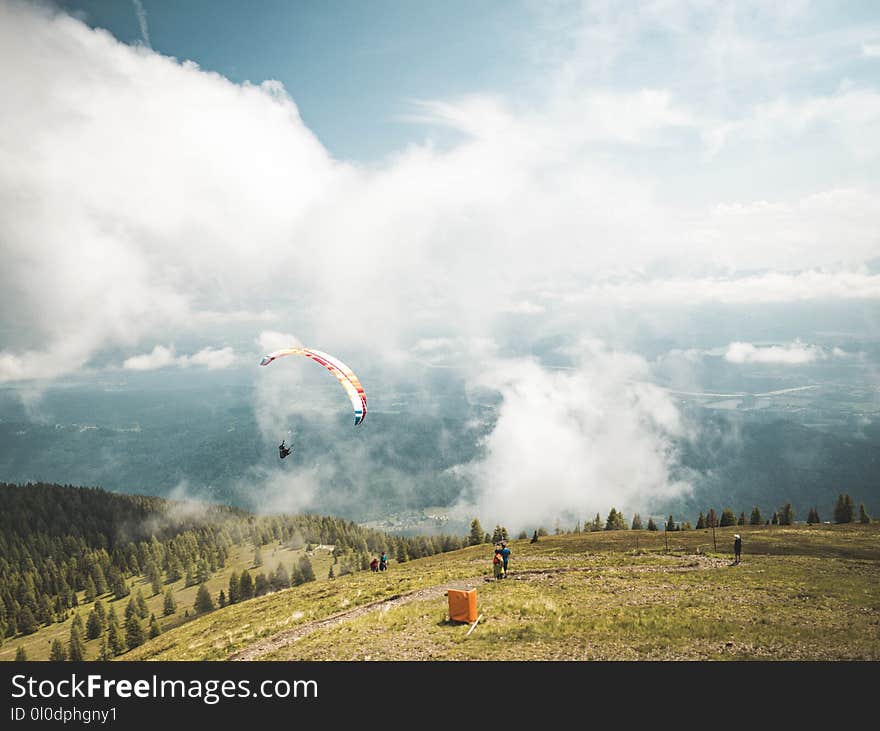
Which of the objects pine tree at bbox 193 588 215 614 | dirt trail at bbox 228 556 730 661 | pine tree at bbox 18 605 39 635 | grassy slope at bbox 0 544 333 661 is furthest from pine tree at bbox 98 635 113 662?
dirt trail at bbox 228 556 730 661

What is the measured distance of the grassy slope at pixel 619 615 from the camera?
780 inches

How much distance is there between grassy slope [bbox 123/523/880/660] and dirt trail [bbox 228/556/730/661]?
1.57 feet

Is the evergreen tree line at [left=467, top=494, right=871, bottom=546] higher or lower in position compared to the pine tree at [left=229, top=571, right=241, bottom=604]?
higher

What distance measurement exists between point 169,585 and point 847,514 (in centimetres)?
23732

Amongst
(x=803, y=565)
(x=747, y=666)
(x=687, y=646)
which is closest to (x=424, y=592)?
(x=687, y=646)

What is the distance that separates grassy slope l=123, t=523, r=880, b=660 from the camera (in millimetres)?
19812

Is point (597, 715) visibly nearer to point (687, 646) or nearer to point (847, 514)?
point (687, 646)

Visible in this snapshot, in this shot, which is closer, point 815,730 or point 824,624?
point 815,730

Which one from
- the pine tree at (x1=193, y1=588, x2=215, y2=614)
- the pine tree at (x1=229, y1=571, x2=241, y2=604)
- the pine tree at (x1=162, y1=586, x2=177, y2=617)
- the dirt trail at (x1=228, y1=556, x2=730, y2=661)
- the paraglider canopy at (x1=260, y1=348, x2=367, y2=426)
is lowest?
the pine tree at (x1=162, y1=586, x2=177, y2=617)

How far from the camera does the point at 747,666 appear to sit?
17.2 metres

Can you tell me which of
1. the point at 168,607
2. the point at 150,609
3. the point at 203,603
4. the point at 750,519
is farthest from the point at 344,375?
the point at 150,609

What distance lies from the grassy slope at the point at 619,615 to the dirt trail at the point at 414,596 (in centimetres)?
48

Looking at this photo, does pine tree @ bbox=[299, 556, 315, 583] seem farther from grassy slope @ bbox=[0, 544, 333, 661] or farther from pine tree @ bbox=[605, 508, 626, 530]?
pine tree @ bbox=[605, 508, 626, 530]

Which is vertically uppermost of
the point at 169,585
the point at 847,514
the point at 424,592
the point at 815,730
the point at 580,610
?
the point at 815,730
